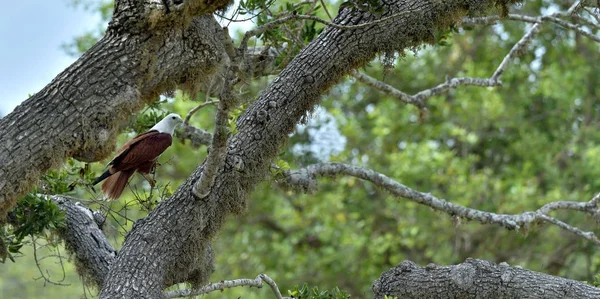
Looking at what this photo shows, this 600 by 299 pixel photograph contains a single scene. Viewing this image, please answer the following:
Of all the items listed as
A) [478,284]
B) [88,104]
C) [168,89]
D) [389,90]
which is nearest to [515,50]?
[389,90]

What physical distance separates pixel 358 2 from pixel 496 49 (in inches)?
308

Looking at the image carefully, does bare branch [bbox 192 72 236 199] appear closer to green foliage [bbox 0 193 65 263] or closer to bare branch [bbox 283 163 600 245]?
green foliage [bbox 0 193 65 263]

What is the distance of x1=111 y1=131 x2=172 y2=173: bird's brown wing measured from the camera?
4422 mm

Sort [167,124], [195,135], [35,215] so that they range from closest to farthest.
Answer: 1. [35,215]
2. [167,124]
3. [195,135]

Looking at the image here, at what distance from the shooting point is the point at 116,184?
15.0 ft

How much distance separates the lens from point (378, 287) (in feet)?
14.3

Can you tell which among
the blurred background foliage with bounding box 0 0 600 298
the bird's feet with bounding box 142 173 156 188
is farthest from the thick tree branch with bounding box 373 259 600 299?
the blurred background foliage with bounding box 0 0 600 298

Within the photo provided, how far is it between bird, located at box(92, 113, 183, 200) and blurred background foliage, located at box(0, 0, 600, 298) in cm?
474

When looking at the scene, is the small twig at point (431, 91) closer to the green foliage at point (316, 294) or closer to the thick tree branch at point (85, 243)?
the green foliage at point (316, 294)

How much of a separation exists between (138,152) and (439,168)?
6091 millimetres

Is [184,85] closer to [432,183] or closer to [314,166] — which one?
[314,166]

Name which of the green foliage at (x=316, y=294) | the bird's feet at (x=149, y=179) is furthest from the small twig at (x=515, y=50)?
the bird's feet at (x=149, y=179)

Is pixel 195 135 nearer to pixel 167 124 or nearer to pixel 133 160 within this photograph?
pixel 167 124

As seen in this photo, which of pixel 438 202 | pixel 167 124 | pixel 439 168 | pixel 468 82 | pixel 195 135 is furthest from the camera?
pixel 439 168
